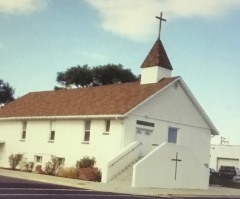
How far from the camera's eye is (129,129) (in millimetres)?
28344

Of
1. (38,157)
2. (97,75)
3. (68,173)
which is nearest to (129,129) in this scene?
(68,173)

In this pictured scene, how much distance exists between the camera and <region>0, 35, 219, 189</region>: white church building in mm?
26344

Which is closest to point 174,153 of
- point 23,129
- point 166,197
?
point 166,197

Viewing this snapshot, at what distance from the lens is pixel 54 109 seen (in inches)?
1346

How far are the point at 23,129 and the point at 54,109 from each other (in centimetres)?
369

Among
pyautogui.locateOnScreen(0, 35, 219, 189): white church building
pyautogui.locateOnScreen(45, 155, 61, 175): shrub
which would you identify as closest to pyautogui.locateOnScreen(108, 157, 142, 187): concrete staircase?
pyautogui.locateOnScreen(0, 35, 219, 189): white church building

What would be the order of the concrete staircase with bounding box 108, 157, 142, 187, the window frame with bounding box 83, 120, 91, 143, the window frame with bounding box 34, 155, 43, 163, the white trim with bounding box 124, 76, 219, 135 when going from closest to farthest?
the concrete staircase with bounding box 108, 157, 142, 187 < the white trim with bounding box 124, 76, 219, 135 < the window frame with bounding box 83, 120, 91, 143 < the window frame with bounding box 34, 155, 43, 163

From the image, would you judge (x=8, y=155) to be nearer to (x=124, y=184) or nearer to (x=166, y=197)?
(x=124, y=184)

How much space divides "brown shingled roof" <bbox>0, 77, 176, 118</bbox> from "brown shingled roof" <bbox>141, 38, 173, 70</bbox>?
1.42 metres

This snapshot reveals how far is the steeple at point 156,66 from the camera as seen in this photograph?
3238 cm

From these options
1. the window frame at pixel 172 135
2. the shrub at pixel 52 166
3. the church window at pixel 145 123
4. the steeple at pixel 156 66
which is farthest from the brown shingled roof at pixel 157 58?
the shrub at pixel 52 166

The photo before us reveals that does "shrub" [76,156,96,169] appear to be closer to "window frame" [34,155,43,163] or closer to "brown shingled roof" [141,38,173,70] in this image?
"window frame" [34,155,43,163]

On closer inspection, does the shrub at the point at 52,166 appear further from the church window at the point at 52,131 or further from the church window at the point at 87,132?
the church window at the point at 52,131

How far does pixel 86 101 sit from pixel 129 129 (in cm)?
586
